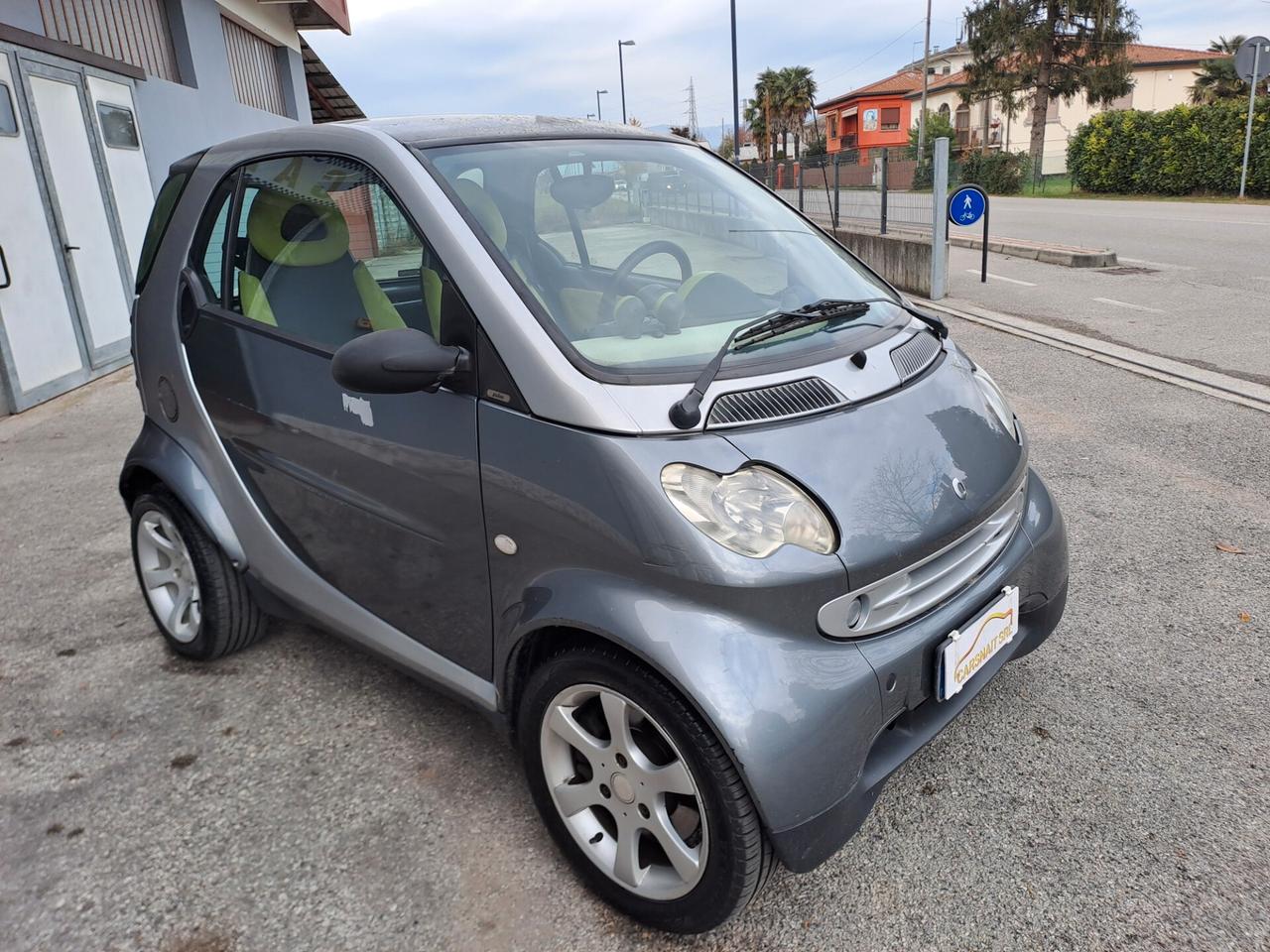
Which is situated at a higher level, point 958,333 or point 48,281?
point 48,281

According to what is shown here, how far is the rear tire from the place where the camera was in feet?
9.98

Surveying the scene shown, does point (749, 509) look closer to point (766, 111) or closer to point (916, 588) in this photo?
point (916, 588)

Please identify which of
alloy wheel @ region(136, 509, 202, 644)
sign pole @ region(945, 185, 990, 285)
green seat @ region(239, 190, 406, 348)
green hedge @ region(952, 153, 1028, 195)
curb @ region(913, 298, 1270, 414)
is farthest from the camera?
green hedge @ region(952, 153, 1028, 195)

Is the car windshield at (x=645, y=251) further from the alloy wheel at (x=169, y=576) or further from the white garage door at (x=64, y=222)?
the white garage door at (x=64, y=222)

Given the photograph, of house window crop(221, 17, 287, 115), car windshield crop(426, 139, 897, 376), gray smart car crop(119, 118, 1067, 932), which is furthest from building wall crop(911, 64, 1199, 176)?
gray smart car crop(119, 118, 1067, 932)

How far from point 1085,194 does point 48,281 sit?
30.3m

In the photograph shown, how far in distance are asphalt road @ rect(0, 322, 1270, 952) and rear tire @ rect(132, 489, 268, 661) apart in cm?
12

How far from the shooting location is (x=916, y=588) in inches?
78.7

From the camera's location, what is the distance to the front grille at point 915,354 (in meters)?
2.38

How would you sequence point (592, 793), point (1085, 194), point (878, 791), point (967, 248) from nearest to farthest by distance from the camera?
point (878, 791)
point (592, 793)
point (967, 248)
point (1085, 194)

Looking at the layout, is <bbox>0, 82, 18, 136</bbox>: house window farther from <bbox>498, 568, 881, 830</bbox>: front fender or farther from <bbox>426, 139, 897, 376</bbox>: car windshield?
<bbox>498, 568, 881, 830</bbox>: front fender

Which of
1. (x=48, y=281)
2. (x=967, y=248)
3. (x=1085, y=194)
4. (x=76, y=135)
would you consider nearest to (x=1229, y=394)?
(x=48, y=281)

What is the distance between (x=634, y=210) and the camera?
106 inches

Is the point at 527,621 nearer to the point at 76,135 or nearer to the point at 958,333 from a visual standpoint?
the point at 958,333
